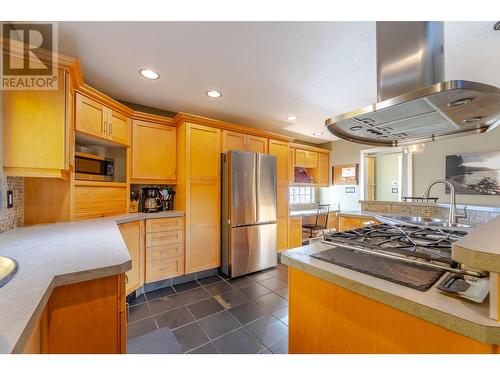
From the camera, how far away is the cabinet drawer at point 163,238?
247cm

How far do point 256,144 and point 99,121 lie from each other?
6.56 ft

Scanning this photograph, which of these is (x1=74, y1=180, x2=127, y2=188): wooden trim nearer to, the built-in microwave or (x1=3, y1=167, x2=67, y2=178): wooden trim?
the built-in microwave

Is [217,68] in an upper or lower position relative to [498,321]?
upper

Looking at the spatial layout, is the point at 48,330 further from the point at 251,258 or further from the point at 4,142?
the point at 251,258

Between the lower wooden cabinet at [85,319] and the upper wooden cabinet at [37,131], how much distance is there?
46.7 inches

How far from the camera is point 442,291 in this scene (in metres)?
0.70

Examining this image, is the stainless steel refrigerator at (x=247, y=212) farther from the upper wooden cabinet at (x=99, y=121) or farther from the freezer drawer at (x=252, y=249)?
the upper wooden cabinet at (x=99, y=121)

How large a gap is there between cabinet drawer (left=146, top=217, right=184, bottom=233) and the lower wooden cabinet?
1.57 meters

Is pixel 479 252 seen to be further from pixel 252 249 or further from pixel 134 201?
pixel 134 201

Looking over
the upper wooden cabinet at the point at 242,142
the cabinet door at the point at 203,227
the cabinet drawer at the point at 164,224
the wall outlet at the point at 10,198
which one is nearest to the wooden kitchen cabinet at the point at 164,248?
the cabinet drawer at the point at 164,224

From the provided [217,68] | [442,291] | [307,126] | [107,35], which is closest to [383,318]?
[442,291]

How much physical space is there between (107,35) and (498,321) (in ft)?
7.76
